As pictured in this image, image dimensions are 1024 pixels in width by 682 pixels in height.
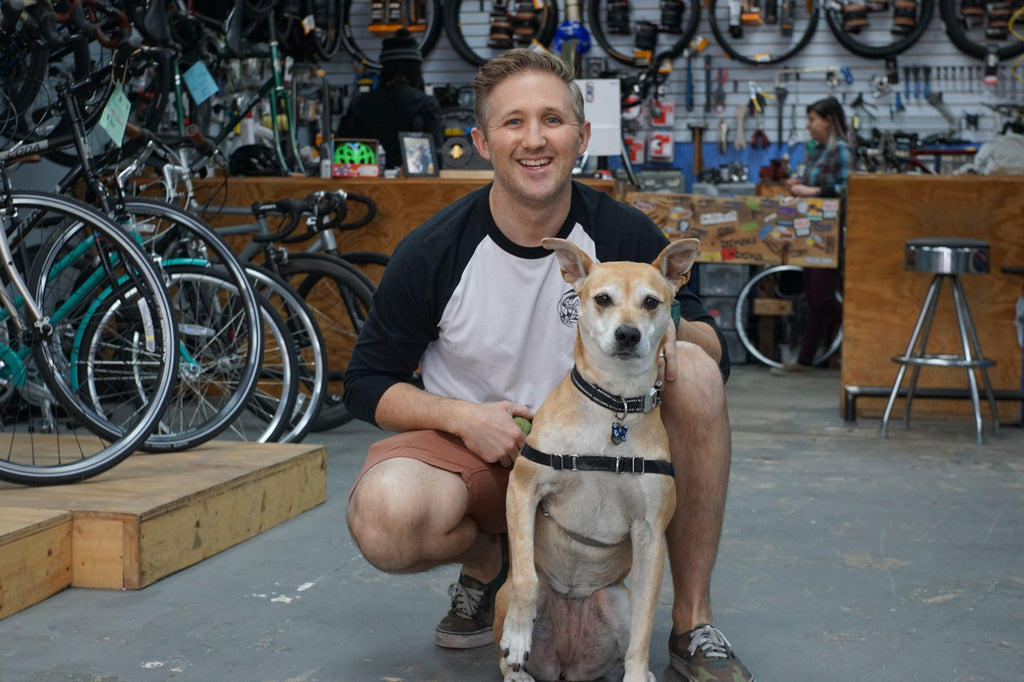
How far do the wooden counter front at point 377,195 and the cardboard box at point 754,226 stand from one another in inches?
76.9

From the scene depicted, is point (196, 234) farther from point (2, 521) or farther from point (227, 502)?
point (2, 521)

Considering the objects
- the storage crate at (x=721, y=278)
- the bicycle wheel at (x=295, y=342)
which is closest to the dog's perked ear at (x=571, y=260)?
the bicycle wheel at (x=295, y=342)

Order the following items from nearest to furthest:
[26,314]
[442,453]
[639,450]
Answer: [639,450] → [442,453] → [26,314]

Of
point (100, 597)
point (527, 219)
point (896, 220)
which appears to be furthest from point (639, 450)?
point (896, 220)

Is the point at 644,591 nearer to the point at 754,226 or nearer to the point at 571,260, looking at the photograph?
the point at 571,260

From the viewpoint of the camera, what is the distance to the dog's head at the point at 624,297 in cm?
195

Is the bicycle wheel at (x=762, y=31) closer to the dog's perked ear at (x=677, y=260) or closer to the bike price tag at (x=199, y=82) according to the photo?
the bike price tag at (x=199, y=82)

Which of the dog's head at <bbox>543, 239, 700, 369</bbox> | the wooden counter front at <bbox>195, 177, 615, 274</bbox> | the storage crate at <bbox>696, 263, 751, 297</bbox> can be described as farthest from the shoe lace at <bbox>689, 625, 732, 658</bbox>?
the storage crate at <bbox>696, 263, 751, 297</bbox>

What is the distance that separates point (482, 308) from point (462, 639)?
0.67 m

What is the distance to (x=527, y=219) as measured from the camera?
7.54ft

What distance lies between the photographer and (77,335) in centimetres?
346

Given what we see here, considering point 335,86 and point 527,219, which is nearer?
point 527,219

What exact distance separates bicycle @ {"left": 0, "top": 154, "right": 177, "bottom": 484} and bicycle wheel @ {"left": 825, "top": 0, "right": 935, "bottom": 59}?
22.3 feet

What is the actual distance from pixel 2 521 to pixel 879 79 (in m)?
7.78
